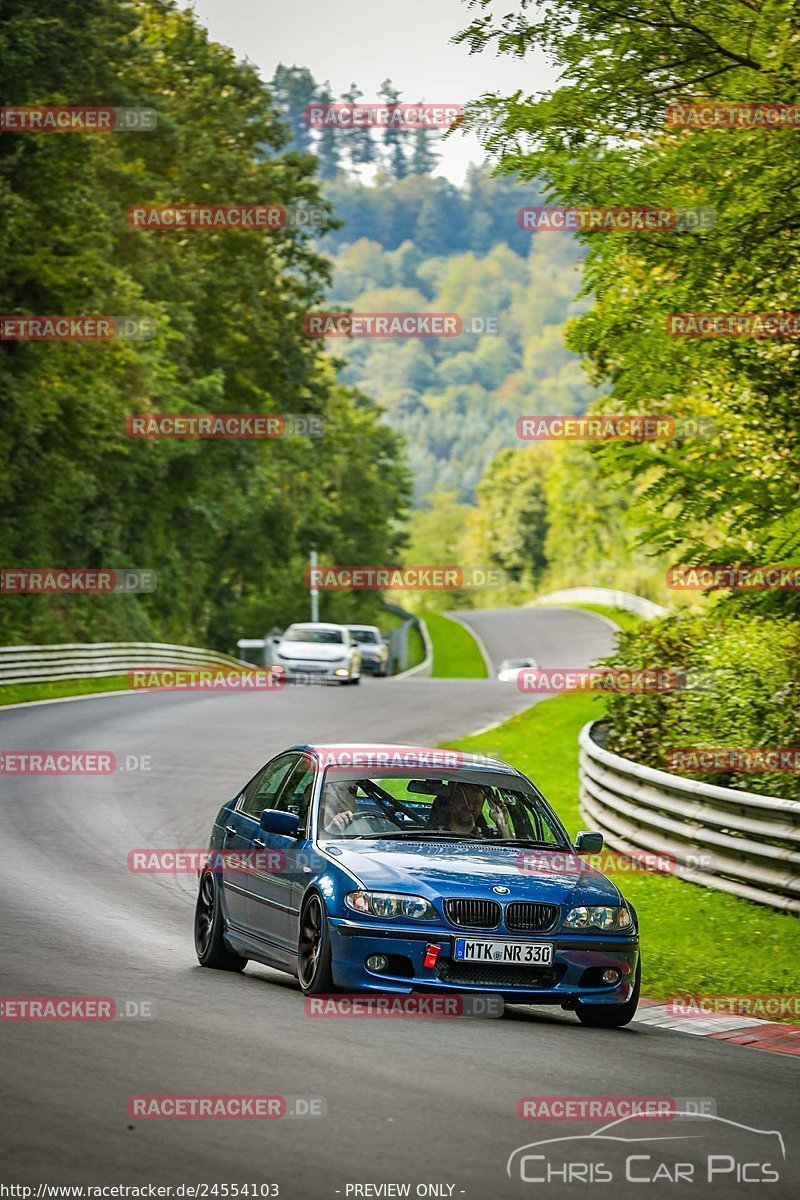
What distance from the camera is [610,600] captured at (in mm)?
104500

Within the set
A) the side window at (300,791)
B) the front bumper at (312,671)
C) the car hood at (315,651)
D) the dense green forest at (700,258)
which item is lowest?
the front bumper at (312,671)

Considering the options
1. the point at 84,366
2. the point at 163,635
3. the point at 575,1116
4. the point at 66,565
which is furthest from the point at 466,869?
the point at 163,635

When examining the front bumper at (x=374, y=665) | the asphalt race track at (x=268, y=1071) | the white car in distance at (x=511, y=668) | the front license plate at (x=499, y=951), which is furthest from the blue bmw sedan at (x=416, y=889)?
the white car in distance at (x=511, y=668)

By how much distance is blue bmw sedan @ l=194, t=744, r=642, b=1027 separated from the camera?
9.52 metres

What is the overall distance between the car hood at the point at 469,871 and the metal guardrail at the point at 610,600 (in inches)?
2862

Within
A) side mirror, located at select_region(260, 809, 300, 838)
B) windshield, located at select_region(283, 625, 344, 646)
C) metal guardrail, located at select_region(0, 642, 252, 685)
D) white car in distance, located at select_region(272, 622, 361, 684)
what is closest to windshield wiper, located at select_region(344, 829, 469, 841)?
side mirror, located at select_region(260, 809, 300, 838)

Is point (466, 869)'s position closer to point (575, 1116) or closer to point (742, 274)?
point (575, 1116)

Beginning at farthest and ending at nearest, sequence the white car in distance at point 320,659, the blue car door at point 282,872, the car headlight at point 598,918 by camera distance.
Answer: the white car in distance at point 320,659, the blue car door at point 282,872, the car headlight at point 598,918

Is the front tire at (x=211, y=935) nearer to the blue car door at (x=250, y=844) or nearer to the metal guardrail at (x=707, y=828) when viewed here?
the blue car door at (x=250, y=844)

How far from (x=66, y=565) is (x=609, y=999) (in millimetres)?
45800

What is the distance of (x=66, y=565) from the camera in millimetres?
54156

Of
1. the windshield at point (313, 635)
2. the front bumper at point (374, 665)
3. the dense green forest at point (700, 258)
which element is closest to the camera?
the dense green forest at point (700, 258)

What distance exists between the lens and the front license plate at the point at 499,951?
31.2ft

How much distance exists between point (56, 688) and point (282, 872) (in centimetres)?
3306
